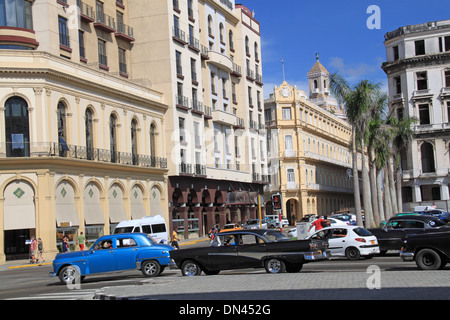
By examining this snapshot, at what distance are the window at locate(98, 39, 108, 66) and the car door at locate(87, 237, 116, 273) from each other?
105ft

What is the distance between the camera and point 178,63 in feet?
195

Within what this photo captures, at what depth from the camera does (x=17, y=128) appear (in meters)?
40.9

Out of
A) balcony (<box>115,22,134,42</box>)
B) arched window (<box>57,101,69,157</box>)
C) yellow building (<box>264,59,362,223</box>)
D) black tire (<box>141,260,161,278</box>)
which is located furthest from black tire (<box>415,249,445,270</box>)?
yellow building (<box>264,59,362,223</box>)

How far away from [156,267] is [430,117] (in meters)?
69.5

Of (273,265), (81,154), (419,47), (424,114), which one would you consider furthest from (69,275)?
(419,47)

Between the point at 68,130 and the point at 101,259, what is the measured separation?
22.3m

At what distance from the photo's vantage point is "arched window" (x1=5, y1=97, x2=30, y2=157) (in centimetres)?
4072

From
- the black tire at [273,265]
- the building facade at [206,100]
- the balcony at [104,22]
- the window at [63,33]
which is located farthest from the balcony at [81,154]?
the black tire at [273,265]

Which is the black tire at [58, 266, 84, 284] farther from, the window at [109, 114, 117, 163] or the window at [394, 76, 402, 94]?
the window at [394, 76, 402, 94]

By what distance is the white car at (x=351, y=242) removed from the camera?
88.2ft

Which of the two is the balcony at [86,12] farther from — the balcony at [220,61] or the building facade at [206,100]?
the balcony at [220,61]

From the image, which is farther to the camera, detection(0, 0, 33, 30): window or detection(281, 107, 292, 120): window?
detection(281, 107, 292, 120): window

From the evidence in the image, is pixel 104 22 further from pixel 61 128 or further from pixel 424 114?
pixel 424 114

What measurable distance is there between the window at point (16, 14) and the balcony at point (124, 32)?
38.3ft
